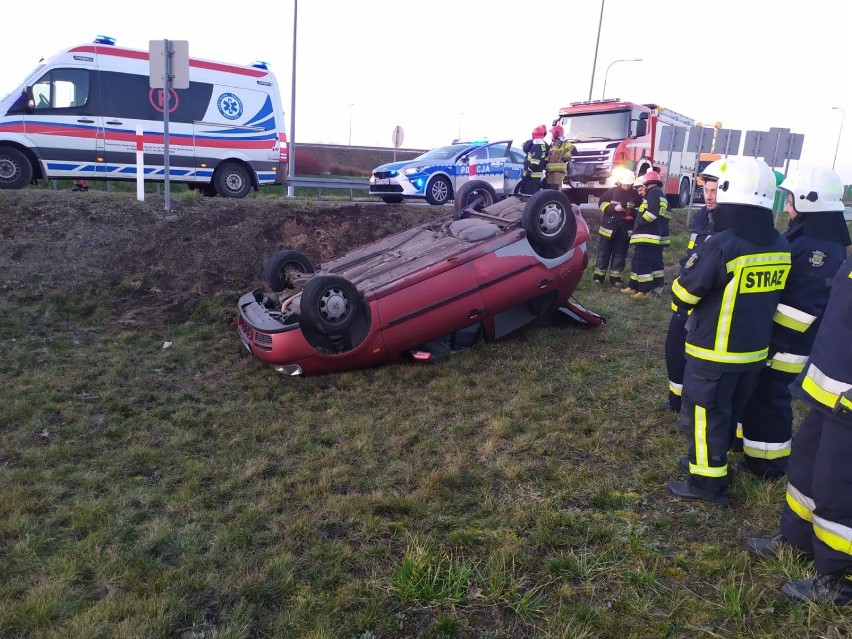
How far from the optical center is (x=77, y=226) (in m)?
8.16

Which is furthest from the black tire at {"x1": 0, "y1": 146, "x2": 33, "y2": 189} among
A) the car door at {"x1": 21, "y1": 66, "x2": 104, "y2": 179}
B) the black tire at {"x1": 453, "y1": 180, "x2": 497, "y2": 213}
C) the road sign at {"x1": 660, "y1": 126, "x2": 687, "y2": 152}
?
the road sign at {"x1": 660, "y1": 126, "x2": 687, "y2": 152}

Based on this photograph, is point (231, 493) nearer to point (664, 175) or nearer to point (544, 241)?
point (544, 241)

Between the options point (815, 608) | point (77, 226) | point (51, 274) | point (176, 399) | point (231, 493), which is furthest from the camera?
point (77, 226)

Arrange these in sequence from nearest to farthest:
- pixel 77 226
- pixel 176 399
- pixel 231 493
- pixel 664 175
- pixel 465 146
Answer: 1. pixel 231 493
2. pixel 176 399
3. pixel 77 226
4. pixel 465 146
5. pixel 664 175

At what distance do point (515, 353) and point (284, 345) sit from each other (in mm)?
2160

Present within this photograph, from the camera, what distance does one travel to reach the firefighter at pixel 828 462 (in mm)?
2357

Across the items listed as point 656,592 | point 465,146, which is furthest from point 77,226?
point 656,592

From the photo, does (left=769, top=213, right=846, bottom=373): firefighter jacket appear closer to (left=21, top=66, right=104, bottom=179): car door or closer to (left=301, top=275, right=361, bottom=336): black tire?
(left=301, top=275, right=361, bottom=336): black tire

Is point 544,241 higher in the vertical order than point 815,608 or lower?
higher

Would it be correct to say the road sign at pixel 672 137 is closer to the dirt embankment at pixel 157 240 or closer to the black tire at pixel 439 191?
the black tire at pixel 439 191

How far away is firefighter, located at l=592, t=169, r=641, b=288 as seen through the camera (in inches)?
335

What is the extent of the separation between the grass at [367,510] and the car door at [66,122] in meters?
5.02

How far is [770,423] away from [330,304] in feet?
10.5

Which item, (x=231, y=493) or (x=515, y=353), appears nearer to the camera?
(x=231, y=493)
